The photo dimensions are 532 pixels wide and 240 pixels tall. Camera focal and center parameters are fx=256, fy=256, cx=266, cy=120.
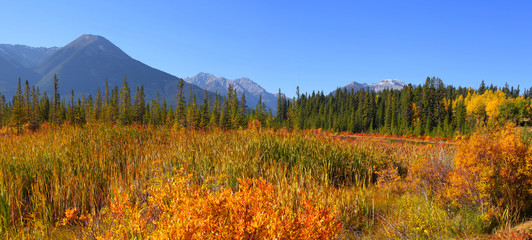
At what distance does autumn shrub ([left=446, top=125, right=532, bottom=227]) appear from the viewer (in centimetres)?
450

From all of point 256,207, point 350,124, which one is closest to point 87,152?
A: point 256,207

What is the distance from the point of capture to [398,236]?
388cm

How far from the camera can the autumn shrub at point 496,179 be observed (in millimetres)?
4496

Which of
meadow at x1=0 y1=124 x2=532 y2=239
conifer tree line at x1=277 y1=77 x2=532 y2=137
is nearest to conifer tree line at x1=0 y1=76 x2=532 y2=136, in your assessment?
conifer tree line at x1=277 y1=77 x2=532 y2=137

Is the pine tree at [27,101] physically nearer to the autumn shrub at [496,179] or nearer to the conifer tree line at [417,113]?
the conifer tree line at [417,113]

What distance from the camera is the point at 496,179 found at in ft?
15.1

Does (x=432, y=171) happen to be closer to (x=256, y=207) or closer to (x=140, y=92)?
(x=256, y=207)

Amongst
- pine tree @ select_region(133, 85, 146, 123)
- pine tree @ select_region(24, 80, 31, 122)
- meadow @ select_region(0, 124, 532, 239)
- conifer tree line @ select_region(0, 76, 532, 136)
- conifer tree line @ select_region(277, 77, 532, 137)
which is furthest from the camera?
conifer tree line @ select_region(277, 77, 532, 137)

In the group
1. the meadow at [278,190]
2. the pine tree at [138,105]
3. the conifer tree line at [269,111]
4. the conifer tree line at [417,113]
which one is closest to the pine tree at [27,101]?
the conifer tree line at [269,111]

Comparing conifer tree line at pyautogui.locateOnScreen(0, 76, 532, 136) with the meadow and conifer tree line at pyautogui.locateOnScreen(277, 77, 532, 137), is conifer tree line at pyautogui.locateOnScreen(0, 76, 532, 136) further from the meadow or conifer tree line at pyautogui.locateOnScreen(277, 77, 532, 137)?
the meadow

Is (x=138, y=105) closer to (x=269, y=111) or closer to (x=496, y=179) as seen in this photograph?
(x=269, y=111)

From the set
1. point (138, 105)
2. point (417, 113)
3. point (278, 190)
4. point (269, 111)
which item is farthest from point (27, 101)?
point (417, 113)

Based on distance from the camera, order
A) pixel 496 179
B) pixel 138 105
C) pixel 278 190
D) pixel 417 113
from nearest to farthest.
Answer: pixel 278 190
pixel 496 179
pixel 138 105
pixel 417 113

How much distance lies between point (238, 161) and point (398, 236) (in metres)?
3.04
